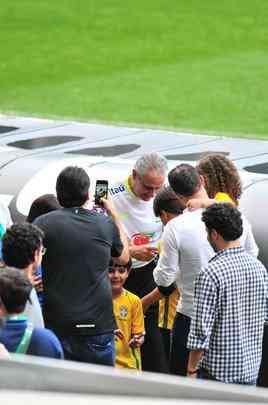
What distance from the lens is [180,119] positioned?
16.0m

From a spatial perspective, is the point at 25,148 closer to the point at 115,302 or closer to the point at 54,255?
the point at 115,302

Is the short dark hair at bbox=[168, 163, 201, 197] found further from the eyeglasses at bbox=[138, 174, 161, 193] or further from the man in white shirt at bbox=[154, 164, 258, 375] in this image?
the eyeglasses at bbox=[138, 174, 161, 193]

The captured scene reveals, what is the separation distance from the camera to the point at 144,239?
5184 mm

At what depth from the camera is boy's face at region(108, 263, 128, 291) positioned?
460 cm

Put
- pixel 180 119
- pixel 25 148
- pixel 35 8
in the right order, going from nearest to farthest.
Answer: pixel 25 148, pixel 180 119, pixel 35 8

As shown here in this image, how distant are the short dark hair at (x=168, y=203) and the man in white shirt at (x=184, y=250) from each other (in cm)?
11

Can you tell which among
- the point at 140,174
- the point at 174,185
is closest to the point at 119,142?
the point at 140,174

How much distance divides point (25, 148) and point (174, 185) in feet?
10.9

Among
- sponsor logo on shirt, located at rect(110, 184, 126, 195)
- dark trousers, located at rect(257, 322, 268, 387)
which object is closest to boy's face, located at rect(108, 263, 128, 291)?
sponsor logo on shirt, located at rect(110, 184, 126, 195)

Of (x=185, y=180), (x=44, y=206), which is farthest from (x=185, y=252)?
(x=44, y=206)

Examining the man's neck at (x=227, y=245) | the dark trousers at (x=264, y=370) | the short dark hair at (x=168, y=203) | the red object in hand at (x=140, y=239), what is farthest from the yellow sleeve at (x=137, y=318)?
the man's neck at (x=227, y=245)

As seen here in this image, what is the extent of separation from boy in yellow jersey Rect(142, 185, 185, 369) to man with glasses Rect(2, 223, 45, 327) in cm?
118

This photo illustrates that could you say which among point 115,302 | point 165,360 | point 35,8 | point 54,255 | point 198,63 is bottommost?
point 165,360

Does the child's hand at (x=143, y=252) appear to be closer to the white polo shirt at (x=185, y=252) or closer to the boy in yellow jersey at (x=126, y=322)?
the boy in yellow jersey at (x=126, y=322)
